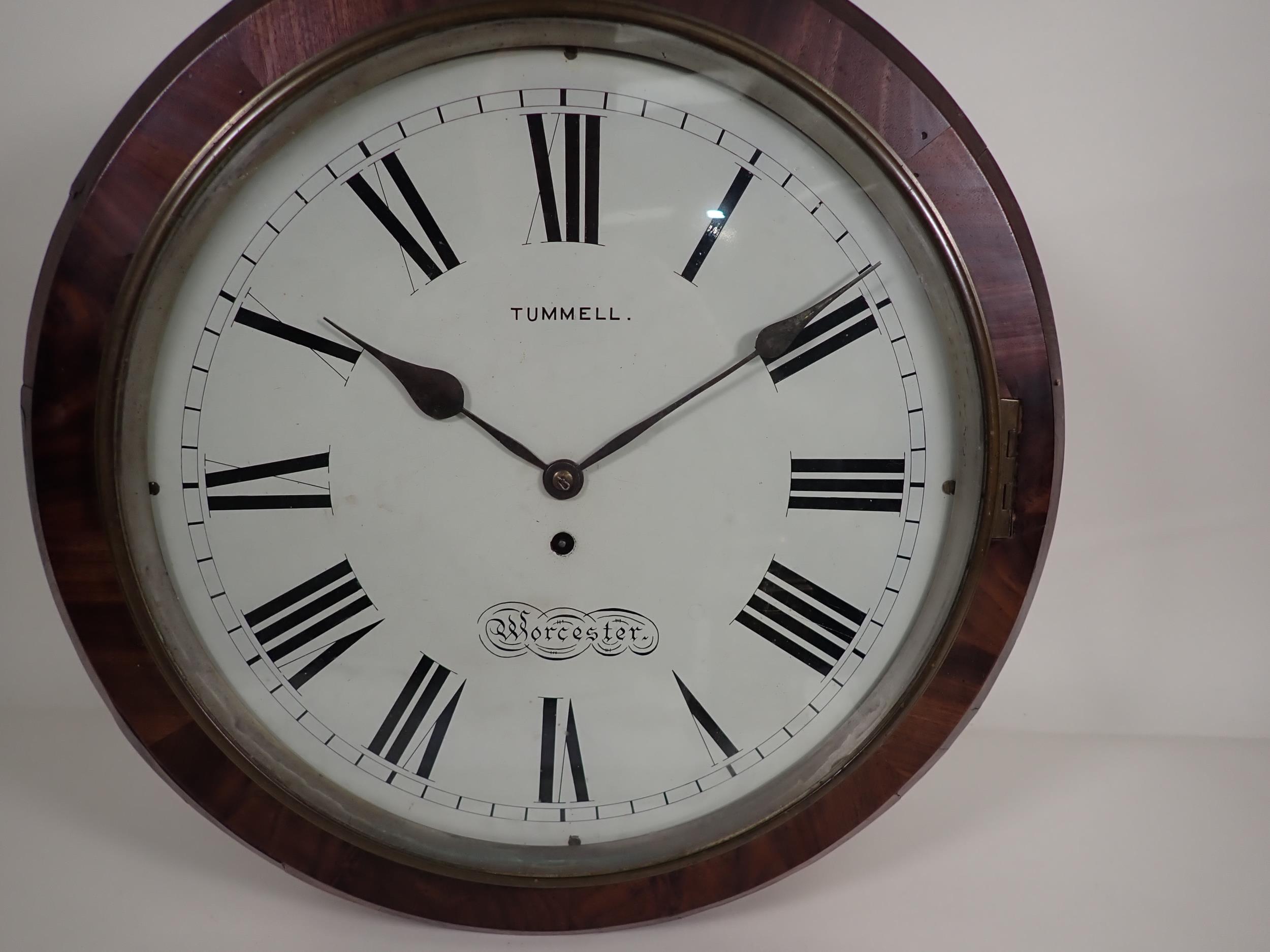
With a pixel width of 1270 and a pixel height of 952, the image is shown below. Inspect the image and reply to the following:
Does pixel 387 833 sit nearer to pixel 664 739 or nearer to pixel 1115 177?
pixel 664 739

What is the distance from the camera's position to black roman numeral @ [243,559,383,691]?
0.95 m

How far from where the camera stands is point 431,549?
3.14 ft

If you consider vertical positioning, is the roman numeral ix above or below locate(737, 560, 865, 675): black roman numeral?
above

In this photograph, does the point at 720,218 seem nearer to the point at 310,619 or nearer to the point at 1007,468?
the point at 1007,468

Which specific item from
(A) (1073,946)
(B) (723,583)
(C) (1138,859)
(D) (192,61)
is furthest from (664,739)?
(D) (192,61)

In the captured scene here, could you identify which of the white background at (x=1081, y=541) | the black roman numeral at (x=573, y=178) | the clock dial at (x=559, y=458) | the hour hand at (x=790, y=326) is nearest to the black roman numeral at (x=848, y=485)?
the clock dial at (x=559, y=458)

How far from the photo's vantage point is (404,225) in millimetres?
915

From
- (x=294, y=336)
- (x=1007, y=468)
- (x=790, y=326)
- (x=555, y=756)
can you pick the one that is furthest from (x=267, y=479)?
(x=1007, y=468)

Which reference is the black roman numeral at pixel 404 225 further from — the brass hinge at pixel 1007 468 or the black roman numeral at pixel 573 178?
the brass hinge at pixel 1007 468

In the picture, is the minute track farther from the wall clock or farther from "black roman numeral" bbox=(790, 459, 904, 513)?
"black roman numeral" bbox=(790, 459, 904, 513)

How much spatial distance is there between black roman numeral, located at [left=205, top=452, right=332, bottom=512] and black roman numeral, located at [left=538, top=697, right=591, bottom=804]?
29 cm

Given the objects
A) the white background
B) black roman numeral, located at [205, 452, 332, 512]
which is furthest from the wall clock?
the white background

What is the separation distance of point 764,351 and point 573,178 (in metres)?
0.23

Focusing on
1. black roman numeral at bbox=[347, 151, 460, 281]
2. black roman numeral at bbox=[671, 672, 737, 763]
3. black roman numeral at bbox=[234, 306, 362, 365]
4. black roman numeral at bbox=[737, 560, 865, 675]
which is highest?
black roman numeral at bbox=[347, 151, 460, 281]
